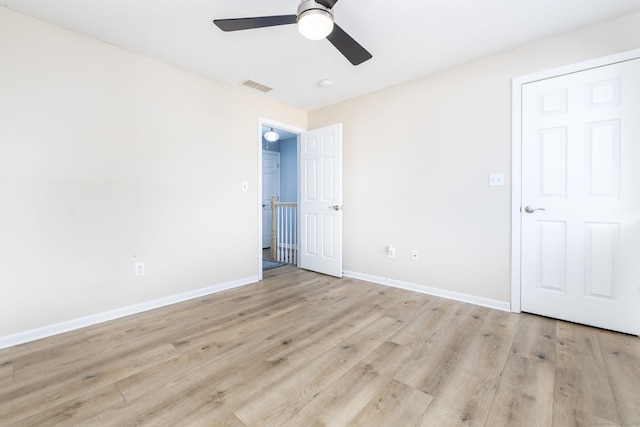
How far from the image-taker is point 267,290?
3.19 meters

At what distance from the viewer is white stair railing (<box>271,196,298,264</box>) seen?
15.6 feet

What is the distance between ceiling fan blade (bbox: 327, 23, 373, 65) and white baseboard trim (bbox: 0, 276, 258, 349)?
267cm

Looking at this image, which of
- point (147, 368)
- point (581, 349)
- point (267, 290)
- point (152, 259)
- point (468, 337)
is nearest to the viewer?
point (147, 368)

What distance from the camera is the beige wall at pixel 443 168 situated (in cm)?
254

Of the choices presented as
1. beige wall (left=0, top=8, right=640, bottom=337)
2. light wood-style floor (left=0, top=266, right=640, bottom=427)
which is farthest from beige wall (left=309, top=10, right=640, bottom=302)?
light wood-style floor (left=0, top=266, right=640, bottom=427)

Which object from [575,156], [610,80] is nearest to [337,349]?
[575,156]

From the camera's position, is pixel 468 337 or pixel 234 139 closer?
pixel 468 337

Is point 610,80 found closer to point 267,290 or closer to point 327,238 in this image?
point 327,238

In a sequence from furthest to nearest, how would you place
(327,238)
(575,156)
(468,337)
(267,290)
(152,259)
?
(327,238), (267,290), (152,259), (575,156), (468,337)

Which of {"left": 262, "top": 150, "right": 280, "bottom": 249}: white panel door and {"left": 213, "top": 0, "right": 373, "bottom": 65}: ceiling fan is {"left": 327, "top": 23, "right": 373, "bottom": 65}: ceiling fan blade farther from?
{"left": 262, "top": 150, "right": 280, "bottom": 249}: white panel door

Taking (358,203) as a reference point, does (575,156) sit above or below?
above

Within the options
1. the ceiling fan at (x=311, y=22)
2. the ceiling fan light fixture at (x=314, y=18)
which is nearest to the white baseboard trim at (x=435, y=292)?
the ceiling fan at (x=311, y=22)

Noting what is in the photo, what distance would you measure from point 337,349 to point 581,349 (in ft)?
5.42

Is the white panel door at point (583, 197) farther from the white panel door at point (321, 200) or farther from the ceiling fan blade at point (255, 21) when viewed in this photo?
the ceiling fan blade at point (255, 21)
